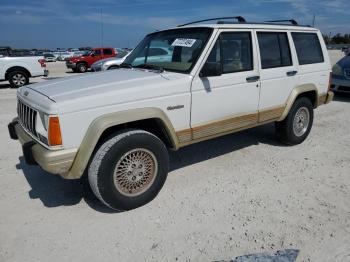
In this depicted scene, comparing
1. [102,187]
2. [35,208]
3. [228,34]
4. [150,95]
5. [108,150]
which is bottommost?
[35,208]

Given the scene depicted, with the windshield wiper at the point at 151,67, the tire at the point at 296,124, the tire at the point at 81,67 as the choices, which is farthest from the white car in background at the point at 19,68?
the tire at the point at 296,124

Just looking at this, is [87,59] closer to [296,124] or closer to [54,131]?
[296,124]

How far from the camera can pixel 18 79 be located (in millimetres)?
13672

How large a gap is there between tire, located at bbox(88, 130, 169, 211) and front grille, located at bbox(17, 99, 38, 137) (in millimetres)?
779

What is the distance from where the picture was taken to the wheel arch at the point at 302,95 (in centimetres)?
518

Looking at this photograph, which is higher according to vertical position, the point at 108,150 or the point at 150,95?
the point at 150,95

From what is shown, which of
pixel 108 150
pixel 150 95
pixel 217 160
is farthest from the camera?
pixel 217 160

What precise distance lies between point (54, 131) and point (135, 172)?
100cm

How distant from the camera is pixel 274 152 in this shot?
534 cm

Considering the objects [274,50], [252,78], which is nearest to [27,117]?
[252,78]

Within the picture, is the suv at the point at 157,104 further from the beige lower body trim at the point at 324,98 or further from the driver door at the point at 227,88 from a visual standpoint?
the beige lower body trim at the point at 324,98

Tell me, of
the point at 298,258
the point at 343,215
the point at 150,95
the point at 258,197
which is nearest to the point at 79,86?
the point at 150,95

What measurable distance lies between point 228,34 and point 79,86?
2008 mm

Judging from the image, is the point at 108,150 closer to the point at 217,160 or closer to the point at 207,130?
the point at 207,130
